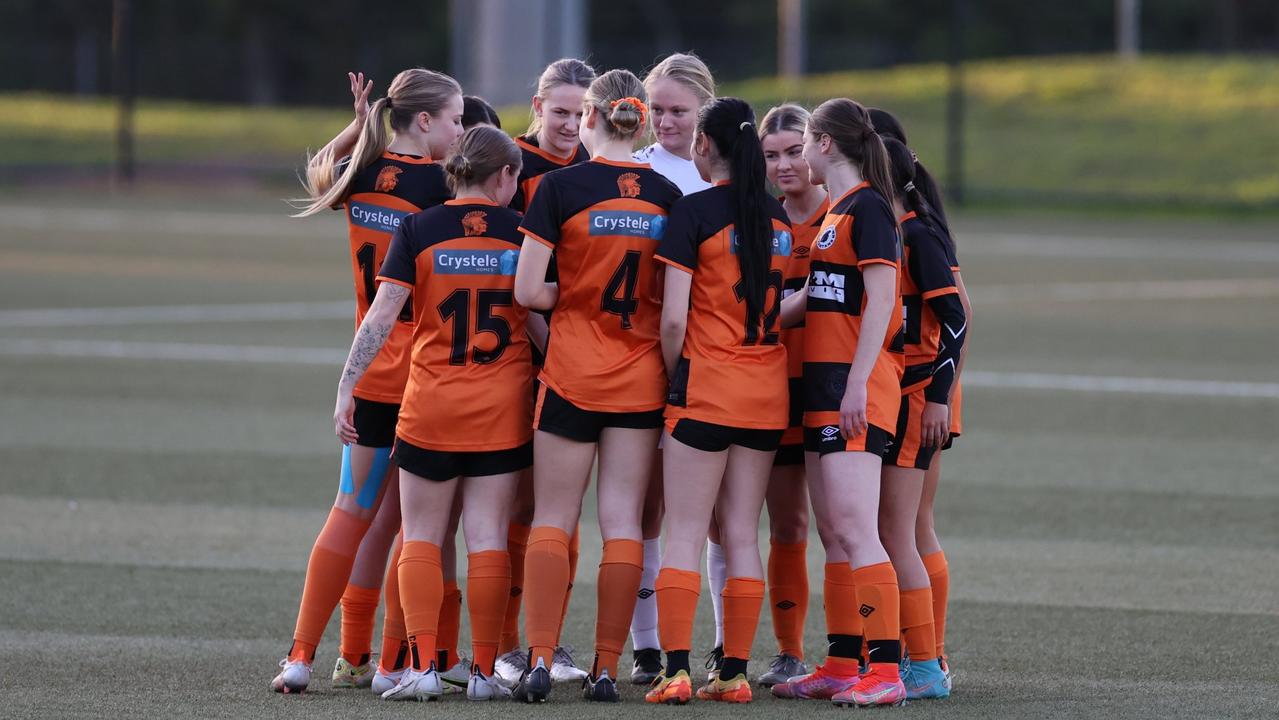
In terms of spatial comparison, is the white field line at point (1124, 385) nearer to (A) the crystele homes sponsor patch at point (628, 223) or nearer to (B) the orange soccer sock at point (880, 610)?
(B) the orange soccer sock at point (880, 610)

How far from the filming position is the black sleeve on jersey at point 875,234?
510 cm

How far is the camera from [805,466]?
5.52 metres

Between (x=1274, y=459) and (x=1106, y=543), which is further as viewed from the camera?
(x=1274, y=459)

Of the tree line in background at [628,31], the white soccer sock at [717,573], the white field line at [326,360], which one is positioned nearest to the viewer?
the white soccer sock at [717,573]

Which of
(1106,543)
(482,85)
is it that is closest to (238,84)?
(482,85)

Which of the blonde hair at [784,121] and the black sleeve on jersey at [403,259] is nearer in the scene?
the black sleeve on jersey at [403,259]

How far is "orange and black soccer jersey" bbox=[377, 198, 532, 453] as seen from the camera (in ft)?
17.2

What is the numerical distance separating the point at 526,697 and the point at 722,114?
6.46ft

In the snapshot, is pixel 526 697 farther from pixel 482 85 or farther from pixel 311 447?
pixel 482 85

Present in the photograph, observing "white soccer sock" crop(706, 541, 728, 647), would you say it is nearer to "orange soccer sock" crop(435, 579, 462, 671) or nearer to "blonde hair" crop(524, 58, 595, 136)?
"orange soccer sock" crop(435, 579, 462, 671)

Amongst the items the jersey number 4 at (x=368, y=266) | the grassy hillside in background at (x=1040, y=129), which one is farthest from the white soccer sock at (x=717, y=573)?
the grassy hillside in background at (x=1040, y=129)

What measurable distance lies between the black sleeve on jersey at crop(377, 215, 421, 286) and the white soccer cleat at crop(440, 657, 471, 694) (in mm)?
1321

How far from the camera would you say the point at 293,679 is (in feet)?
17.7

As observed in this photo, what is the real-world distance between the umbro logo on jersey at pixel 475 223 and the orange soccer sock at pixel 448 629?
49.1 inches
